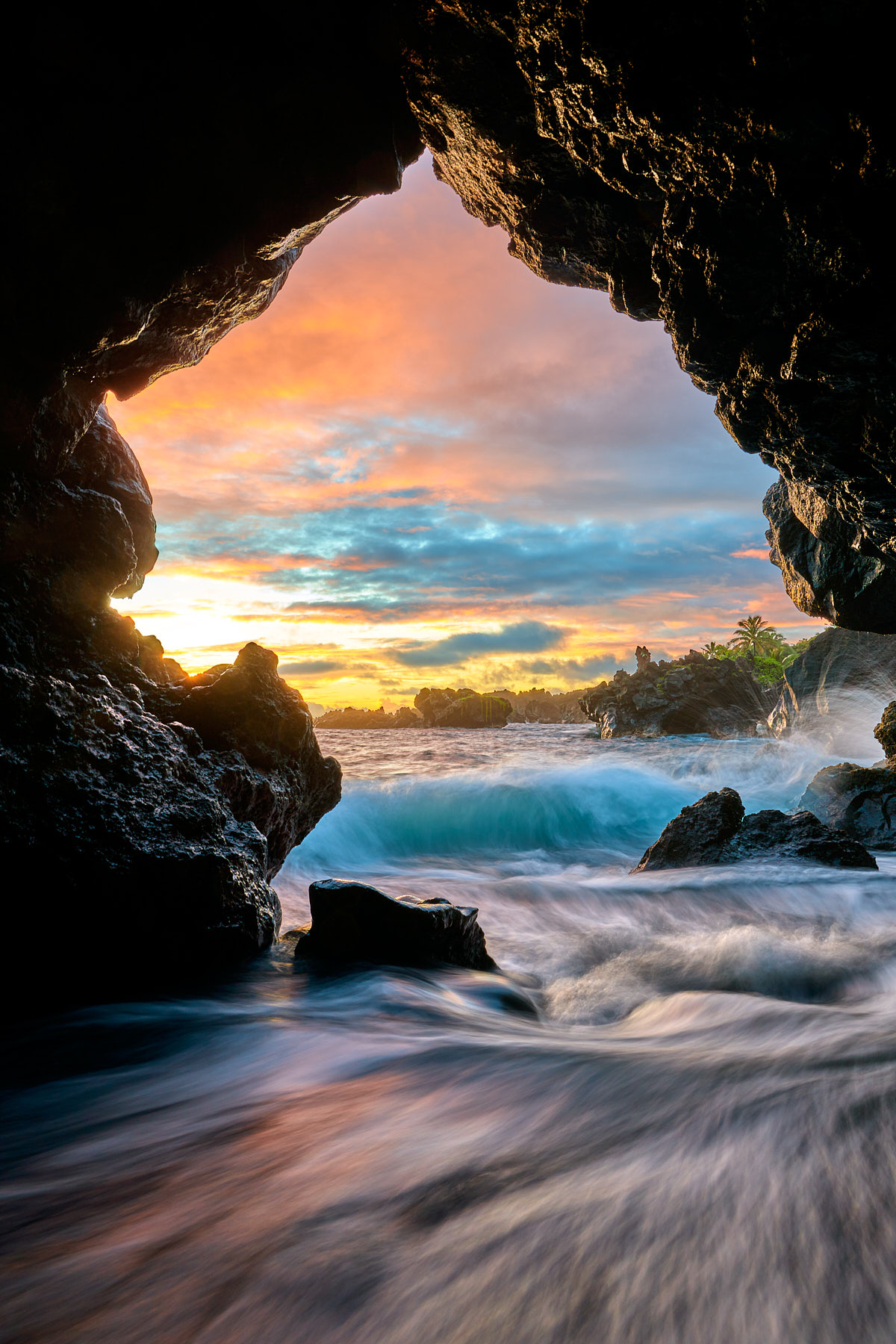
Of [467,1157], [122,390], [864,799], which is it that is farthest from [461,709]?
[467,1157]

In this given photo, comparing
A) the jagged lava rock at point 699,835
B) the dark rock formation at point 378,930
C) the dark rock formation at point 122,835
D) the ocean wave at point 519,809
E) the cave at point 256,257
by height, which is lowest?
the ocean wave at point 519,809

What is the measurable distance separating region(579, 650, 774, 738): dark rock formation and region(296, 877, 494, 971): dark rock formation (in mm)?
38293

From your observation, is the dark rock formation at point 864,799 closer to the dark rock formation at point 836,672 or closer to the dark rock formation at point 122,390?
the dark rock formation at point 122,390

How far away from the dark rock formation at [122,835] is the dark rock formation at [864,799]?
9.32m

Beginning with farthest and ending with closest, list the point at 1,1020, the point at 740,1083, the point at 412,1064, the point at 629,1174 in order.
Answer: the point at 1,1020 → the point at 412,1064 → the point at 740,1083 → the point at 629,1174

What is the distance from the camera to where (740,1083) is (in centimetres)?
214

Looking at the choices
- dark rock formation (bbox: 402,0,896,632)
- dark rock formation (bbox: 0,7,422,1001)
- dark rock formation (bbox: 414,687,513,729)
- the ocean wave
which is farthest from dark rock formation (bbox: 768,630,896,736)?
dark rock formation (bbox: 414,687,513,729)

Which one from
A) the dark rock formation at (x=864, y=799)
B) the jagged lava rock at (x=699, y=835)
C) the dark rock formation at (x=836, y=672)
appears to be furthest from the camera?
the dark rock formation at (x=836, y=672)

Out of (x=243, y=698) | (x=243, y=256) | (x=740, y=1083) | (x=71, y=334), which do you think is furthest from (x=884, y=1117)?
(x=243, y=256)

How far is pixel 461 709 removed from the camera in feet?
222

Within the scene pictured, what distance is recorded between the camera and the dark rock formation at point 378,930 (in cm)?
464

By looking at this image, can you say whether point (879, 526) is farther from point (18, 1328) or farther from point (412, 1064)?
point (18, 1328)

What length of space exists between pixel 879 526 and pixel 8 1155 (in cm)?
785

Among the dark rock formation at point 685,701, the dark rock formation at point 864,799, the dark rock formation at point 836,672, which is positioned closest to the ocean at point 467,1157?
the dark rock formation at point 864,799
